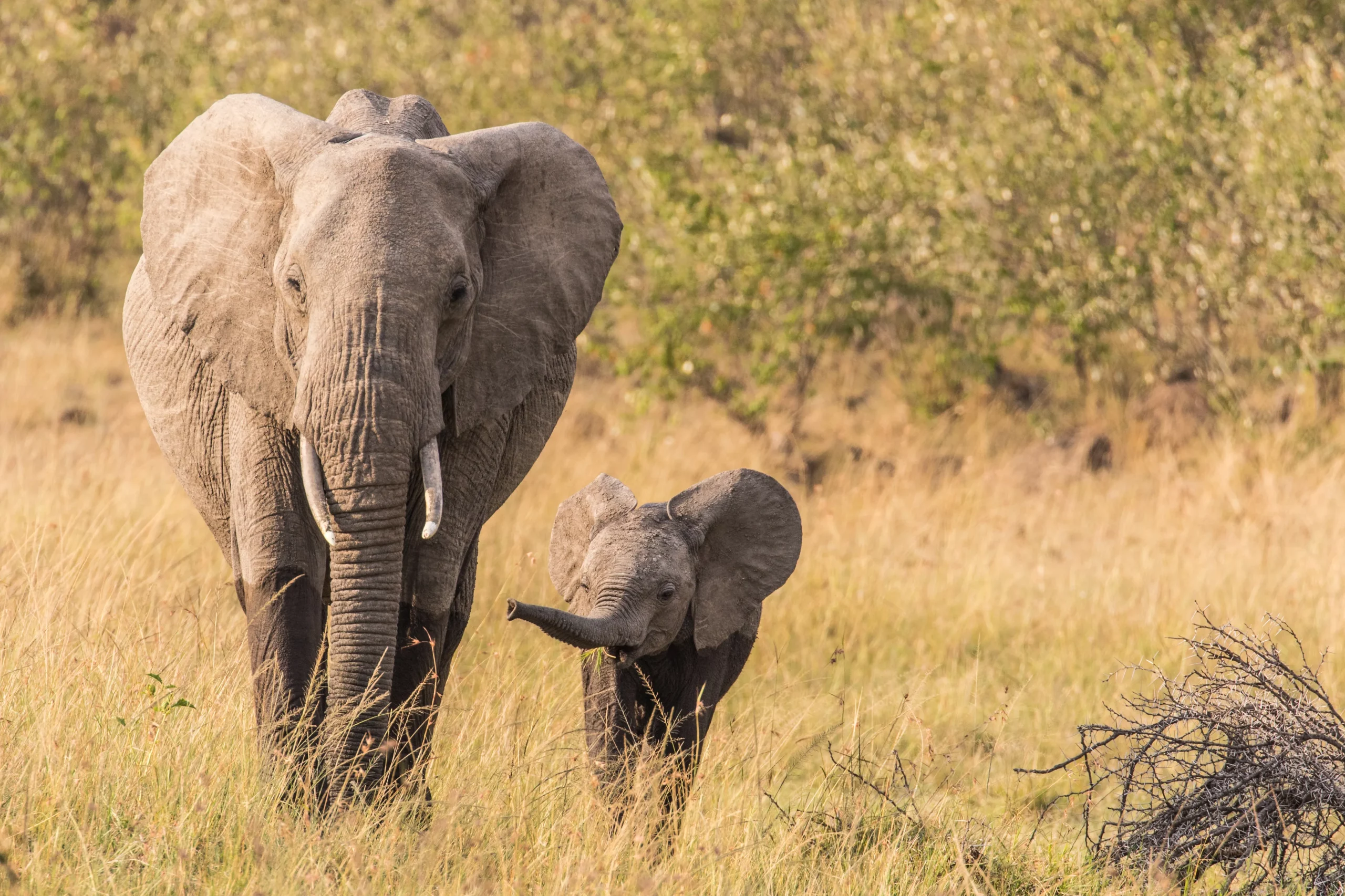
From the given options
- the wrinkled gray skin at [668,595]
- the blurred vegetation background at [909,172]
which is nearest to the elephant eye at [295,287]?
the wrinkled gray skin at [668,595]

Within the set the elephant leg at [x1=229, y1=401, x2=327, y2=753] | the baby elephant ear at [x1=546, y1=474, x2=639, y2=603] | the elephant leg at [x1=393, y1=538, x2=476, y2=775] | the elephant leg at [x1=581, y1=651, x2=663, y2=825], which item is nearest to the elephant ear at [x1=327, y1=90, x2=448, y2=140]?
the elephant leg at [x1=229, y1=401, x2=327, y2=753]

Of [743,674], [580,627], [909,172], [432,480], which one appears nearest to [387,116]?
[432,480]

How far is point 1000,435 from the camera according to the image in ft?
43.3

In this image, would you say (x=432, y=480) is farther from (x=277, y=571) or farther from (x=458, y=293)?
(x=277, y=571)

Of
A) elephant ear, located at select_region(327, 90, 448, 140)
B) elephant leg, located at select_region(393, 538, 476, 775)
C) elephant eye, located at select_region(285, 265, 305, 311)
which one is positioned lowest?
elephant leg, located at select_region(393, 538, 476, 775)

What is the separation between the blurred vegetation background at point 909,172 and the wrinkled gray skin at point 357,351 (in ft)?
24.2

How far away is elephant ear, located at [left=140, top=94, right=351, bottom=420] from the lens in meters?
4.14

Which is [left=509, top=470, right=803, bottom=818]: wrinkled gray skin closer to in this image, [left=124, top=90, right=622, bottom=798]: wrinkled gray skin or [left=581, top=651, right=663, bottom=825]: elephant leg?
[left=581, top=651, right=663, bottom=825]: elephant leg

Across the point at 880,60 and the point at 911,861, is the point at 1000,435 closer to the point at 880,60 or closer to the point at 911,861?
the point at 880,60

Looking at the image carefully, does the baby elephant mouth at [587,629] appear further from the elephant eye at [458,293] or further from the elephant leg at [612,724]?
the elephant eye at [458,293]

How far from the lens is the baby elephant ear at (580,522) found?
15.9ft

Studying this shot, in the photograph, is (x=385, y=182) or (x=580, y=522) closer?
(x=385, y=182)

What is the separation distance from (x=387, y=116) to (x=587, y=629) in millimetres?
1649

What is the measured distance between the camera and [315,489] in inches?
154
